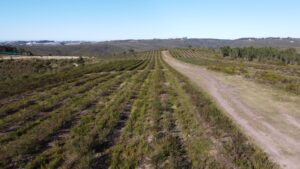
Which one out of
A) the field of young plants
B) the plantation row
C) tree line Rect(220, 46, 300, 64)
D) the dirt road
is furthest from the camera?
tree line Rect(220, 46, 300, 64)

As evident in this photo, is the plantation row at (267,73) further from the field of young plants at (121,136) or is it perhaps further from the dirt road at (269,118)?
the field of young plants at (121,136)

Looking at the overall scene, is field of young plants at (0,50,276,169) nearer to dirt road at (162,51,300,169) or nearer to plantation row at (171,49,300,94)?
dirt road at (162,51,300,169)

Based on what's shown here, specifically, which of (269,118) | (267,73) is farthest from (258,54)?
(269,118)

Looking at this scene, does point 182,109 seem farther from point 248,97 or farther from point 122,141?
point 248,97

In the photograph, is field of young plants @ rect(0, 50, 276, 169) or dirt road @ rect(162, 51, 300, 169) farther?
dirt road @ rect(162, 51, 300, 169)

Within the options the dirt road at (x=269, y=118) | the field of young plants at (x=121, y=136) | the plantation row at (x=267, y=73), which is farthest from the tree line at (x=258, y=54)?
the field of young plants at (x=121, y=136)

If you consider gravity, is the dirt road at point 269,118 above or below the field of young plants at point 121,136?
below

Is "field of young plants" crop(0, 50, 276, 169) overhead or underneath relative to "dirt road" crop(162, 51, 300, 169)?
overhead

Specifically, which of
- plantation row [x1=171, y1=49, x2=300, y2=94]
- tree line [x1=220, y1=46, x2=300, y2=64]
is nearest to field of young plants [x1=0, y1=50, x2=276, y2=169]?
plantation row [x1=171, y1=49, x2=300, y2=94]

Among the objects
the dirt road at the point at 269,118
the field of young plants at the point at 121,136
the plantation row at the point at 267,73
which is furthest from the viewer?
the plantation row at the point at 267,73
